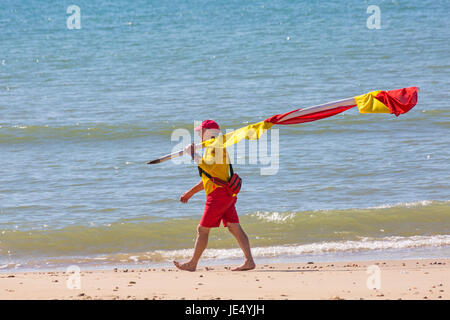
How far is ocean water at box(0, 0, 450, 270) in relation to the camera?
9.27m

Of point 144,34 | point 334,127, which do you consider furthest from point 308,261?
point 144,34

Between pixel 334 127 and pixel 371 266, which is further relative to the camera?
pixel 334 127

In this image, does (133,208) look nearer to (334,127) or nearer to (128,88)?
(334,127)

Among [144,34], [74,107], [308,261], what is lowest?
[308,261]

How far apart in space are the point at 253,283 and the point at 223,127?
10991 mm

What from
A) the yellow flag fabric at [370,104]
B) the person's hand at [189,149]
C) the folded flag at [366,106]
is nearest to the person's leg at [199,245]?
the person's hand at [189,149]

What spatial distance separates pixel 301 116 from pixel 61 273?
298cm

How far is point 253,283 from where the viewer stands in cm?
645

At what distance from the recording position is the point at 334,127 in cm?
1631

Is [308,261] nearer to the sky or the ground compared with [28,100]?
nearer to the ground

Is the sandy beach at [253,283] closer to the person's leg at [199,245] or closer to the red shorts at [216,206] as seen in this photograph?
the person's leg at [199,245]

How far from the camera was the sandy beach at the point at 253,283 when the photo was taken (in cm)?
591
